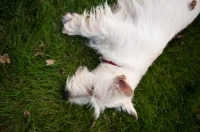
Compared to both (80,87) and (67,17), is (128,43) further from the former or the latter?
(67,17)

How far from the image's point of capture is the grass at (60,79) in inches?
136

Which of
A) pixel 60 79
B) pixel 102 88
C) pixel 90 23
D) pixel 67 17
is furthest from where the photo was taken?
pixel 60 79

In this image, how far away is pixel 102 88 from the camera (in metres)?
3.07

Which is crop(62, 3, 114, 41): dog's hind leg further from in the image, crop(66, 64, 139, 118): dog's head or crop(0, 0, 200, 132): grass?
crop(66, 64, 139, 118): dog's head

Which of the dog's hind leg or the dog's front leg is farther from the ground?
the dog's hind leg

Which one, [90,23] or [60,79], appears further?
[60,79]

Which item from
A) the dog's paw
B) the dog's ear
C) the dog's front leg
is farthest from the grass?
the dog's ear

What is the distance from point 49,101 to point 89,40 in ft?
3.20

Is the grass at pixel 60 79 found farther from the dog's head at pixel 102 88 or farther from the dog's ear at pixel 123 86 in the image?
the dog's ear at pixel 123 86

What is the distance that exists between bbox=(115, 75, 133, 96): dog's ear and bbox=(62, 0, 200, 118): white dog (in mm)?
154

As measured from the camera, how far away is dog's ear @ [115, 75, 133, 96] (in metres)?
2.79

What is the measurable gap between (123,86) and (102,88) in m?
0.34

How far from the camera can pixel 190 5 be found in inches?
126

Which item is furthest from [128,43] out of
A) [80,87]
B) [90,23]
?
[80,87]
